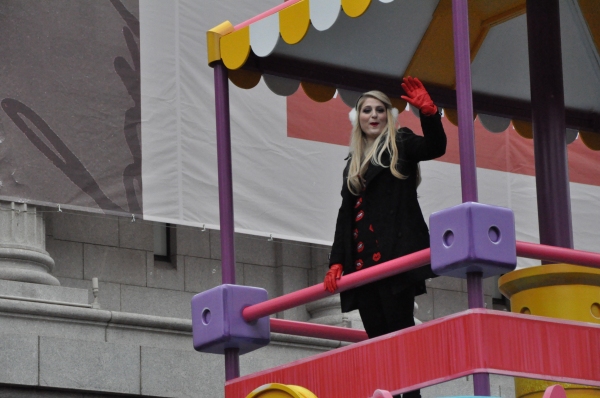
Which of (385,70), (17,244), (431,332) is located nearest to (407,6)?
(385,70)

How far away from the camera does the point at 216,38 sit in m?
7.50

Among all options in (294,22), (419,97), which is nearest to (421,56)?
(294,22)

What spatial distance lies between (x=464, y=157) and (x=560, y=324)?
2.59 ft

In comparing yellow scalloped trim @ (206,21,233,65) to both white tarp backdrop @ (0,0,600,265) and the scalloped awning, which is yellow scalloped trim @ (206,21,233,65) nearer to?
the scalloped awning

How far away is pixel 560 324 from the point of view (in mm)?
6195

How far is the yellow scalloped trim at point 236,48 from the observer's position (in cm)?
733

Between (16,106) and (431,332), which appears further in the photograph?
(16,106)

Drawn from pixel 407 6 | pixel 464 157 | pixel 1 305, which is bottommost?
pixel 464 157

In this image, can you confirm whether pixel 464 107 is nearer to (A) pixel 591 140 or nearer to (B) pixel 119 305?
(A) pixel 591 140

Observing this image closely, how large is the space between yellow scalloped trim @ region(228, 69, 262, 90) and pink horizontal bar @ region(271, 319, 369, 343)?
1242mm

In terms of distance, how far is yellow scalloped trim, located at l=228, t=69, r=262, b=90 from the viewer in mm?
7785

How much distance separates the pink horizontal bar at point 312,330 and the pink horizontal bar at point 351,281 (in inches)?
10.5

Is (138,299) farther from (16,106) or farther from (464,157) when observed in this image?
(464,157)

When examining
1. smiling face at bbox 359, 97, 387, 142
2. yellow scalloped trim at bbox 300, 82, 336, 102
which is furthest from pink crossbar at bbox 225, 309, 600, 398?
yellow scalloped trim at bbox 300, 82, 336, 102
